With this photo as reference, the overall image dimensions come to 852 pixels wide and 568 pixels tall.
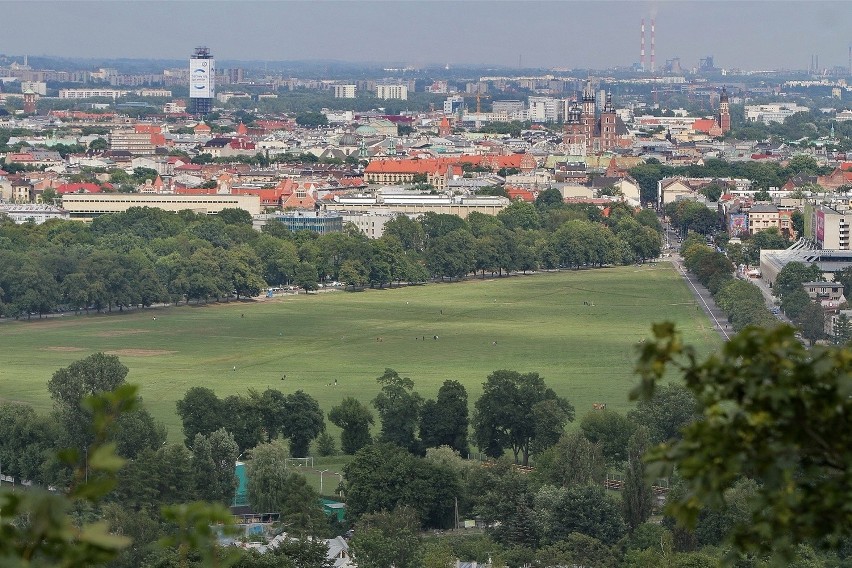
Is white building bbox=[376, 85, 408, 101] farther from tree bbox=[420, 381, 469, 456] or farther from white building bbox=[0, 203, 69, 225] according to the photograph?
tree bbox=[420, 381, 469, 456]

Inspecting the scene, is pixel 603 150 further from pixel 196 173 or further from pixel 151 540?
pixel 151 540

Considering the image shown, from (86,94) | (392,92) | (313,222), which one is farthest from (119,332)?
(392,92)

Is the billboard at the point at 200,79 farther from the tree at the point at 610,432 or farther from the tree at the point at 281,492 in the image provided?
the tree at the point at 281,492

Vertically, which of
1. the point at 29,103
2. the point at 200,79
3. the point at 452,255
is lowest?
the point at 452,255

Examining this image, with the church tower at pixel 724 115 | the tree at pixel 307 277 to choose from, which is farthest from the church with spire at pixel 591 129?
the tree at pixel 307 277

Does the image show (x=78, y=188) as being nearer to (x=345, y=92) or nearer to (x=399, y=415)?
(x=399, y=415)
